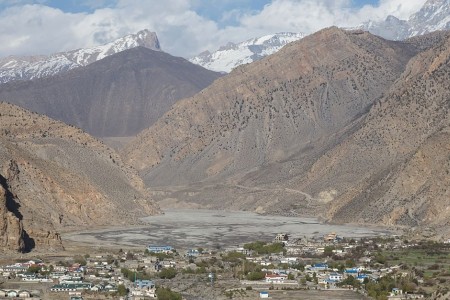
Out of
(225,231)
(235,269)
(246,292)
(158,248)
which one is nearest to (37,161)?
(225,231)

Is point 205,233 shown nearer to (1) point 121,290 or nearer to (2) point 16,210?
(2) point 16,210

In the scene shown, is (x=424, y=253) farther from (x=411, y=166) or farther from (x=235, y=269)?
(x=411, y=166)

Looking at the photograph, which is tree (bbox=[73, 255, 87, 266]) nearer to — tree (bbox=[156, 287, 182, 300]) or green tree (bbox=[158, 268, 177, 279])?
green tree (bbox=[158, 268, 177, 279])

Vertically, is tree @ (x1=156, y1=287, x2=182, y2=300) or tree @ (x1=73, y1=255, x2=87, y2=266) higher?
tree @ (x1=73, y1=255, x2=87, y2=266)

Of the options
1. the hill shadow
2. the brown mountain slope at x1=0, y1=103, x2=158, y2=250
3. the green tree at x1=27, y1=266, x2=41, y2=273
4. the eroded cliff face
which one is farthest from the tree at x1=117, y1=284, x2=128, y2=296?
the brown mountain slope at x1=0, y1=103, x2=158, y2=250

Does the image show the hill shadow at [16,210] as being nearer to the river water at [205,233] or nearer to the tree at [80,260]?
the tree at [80,260]

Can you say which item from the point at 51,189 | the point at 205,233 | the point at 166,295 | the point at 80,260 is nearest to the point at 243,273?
the point at 80,260

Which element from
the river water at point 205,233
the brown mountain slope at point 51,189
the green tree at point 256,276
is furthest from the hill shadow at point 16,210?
the green tree at point 256,276

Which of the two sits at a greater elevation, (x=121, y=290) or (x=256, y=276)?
(x=256, y=276)

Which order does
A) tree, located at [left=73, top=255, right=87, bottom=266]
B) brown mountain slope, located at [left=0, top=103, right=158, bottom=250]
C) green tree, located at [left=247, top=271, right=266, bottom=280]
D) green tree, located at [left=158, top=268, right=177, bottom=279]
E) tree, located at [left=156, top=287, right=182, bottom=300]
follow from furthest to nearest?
1. brown mountain slope, located at [left=0, top=103, right=158, bottom=250]
2. tree, located at [left=73, top=255, right=87, bottom=266]
3. green tree, located at [left=158, top=268, right=177, bottom=279]
4. green tree, located at [left=247, top=271, right=266, bottom=280]
5. tree, located at [left=156, top=287, right=182, bottom=300]
